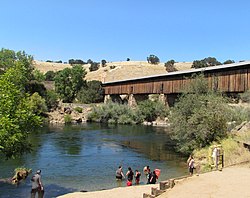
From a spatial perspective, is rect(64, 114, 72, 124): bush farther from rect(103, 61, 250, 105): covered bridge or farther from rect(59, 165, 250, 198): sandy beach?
rect(59, 165, 250, 198): sandy beach

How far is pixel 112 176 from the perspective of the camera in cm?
2261

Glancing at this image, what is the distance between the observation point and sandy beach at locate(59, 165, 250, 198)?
502 inches

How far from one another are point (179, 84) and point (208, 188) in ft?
139

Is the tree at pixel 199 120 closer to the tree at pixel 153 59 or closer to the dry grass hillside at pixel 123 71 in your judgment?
the dry grass hillside at pixel 123 71

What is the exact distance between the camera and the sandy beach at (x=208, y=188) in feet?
41.9

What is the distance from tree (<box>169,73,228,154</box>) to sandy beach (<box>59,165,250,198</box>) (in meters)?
9.38

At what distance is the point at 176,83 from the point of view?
2206 inches

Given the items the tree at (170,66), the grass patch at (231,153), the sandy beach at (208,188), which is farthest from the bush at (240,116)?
the tree at (170,66)

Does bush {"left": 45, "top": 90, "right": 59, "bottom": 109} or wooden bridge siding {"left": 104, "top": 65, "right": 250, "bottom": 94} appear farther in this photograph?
bush {"left": 45, "top": 90, "right": 59, "bottom": 109}

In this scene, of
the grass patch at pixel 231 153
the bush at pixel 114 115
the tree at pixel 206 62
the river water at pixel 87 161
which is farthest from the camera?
the tree at pixel 206 62

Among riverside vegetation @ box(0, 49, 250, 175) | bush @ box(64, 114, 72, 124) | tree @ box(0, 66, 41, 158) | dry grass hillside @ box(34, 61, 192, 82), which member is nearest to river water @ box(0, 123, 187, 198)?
riverside vegetation @ box(0, 49, 250, 175)

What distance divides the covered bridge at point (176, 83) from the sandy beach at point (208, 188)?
2612cm

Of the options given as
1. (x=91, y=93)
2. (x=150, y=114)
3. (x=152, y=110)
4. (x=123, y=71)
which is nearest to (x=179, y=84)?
(x=152, y=110)

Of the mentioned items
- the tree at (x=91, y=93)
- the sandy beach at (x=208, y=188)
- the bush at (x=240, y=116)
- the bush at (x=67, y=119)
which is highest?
the tree at (x=91, y=93)
